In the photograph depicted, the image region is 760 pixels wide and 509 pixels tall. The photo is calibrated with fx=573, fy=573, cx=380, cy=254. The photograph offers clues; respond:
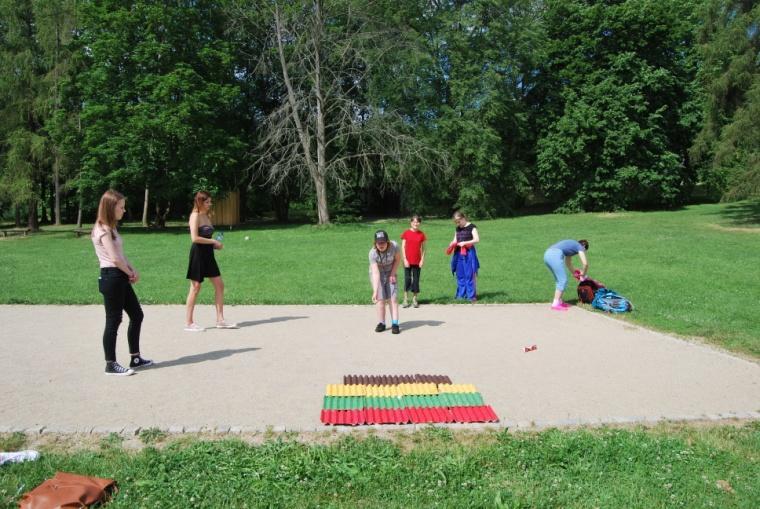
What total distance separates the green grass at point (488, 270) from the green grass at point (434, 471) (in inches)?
152

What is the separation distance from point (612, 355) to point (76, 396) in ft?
19.6

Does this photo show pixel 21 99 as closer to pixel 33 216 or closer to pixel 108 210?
pixel 33 216

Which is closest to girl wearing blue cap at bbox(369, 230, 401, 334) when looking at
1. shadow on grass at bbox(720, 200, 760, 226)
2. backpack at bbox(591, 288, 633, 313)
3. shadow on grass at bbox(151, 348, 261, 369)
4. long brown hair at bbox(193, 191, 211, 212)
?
shadow on grass at bbox(151, 348, 261, 369)

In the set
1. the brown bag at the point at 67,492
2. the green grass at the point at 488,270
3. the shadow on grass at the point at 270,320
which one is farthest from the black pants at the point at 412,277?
the brown bag at the point at 67,492

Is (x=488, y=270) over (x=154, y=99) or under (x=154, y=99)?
under

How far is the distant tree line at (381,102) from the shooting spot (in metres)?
30.7

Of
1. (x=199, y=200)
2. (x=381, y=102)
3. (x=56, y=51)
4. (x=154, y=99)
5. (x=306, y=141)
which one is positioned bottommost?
(x=199, y=200)

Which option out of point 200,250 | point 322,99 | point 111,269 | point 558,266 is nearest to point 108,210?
point 111,269

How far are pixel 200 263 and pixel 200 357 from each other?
67.4 inches

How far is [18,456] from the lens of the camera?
4.07m

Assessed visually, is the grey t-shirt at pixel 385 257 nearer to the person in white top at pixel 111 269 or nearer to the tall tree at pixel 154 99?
the person in white top at pixel 111 269

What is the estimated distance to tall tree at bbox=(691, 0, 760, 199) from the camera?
25609 millimetres

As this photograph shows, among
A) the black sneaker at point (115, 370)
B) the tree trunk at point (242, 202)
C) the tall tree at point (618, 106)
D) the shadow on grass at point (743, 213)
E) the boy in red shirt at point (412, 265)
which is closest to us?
the black sneaker at point (115, 370)

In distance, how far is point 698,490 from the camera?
3.71m
